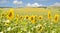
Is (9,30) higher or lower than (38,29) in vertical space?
higher

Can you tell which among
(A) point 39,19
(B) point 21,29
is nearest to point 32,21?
(A) point 39,19

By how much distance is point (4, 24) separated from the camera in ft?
12.0

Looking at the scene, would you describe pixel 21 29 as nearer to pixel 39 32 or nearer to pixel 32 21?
pixel 39 32

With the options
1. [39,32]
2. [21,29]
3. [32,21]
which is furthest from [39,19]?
[21,29]

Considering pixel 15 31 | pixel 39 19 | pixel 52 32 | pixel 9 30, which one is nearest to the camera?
pixel 9 30

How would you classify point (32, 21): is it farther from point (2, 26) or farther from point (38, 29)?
point (2, 26)

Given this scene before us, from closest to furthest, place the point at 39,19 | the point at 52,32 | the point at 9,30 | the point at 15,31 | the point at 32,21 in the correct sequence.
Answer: the point at 9,30 → the point at 15,31 → the point at 52,32 → the point at 32,21 → the point at 39,19

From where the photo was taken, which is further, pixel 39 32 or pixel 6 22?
pixel 39 32

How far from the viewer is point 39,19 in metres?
5.26

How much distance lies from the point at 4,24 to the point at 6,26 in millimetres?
52

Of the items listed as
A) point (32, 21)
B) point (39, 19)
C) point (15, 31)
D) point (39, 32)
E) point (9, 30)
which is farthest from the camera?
point (39, 19)

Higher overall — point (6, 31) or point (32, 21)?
point (6, 31)

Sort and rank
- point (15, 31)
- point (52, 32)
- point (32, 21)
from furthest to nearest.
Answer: point (32, 21) → point (52, 32) → point (15, 31)

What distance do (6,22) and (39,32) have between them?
2.31ft
